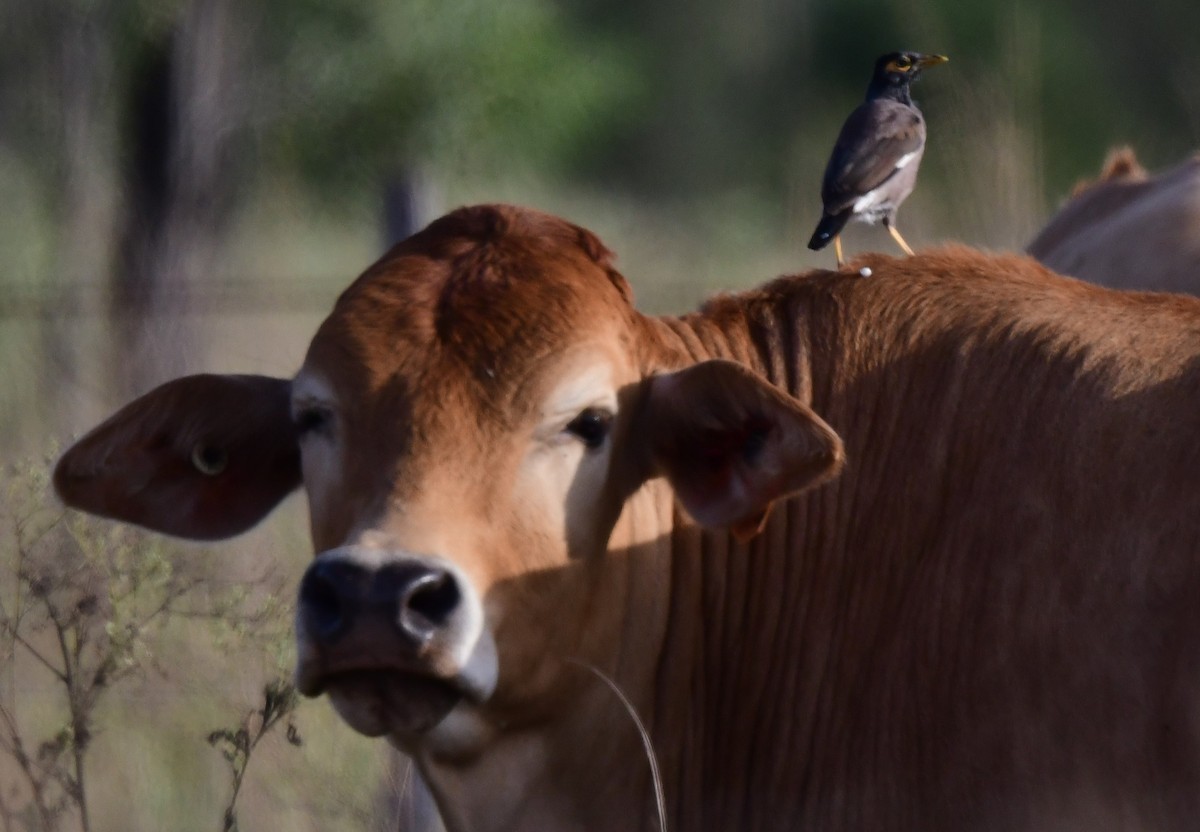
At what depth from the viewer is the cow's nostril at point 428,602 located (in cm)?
314

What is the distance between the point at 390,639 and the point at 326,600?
0.45 ft

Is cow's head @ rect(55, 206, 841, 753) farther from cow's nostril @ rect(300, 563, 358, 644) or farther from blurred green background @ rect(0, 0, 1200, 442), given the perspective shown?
blurred green background @ rect(0, 0, 1200, 442)

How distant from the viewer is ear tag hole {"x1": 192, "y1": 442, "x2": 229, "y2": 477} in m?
3.92

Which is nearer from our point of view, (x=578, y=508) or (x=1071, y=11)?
(x=578, y=508)

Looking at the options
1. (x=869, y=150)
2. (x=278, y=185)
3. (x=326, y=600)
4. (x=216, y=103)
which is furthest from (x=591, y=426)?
(x=278, y=185)

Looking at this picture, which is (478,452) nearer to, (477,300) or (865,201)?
(477,300)

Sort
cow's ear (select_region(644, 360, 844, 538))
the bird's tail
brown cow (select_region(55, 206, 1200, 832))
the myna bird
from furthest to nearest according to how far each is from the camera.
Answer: the myna bird < the bird's tail < cow's ear (select_region(644, 360, 844, 538)) < brown cow (select_region(55, 206, 1200, 832))

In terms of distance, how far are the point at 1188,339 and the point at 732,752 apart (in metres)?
1.18

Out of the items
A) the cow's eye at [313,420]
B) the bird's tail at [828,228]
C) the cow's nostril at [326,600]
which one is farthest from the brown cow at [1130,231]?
the cow's nostril at [326,600]

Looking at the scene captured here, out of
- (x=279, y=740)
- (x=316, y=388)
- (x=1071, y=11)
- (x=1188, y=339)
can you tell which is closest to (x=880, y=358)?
(x=1188, y=339)

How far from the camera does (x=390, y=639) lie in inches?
124

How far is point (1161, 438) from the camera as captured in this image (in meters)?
3.38

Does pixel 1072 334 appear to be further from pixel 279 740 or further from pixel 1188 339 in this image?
pixel 279 740

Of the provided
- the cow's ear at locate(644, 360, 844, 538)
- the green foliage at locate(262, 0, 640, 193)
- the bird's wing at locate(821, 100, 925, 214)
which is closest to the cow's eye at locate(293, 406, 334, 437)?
the cow's ear at locate(644, 360, 844, 538)
